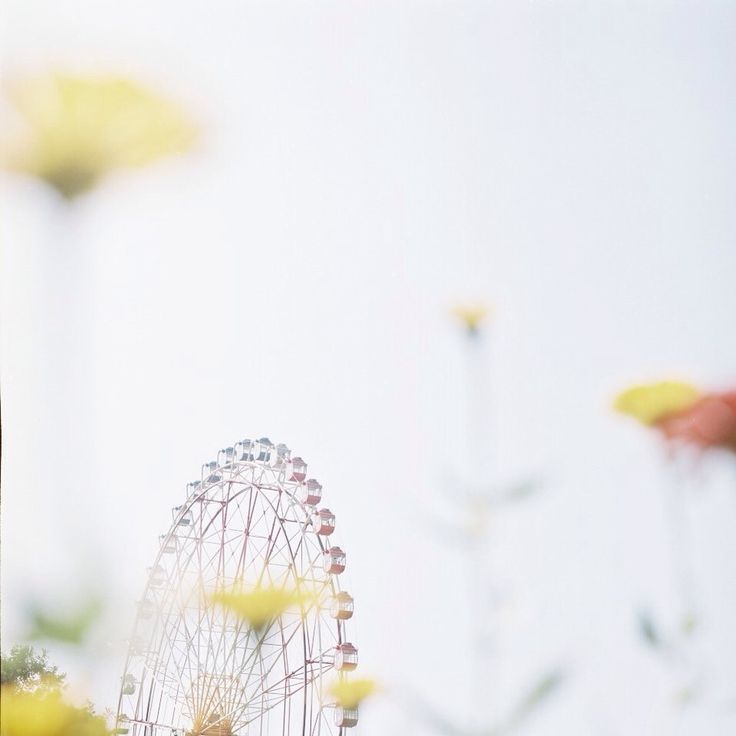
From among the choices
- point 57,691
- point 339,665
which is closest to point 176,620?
point 339,665

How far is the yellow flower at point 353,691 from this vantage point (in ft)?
2.84

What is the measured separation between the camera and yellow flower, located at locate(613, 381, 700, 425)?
2.26 feet

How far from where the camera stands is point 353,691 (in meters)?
0.92

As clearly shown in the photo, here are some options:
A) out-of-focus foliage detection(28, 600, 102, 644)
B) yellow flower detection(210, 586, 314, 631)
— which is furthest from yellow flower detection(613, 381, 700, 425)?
out-of-focus foliage detection(28, 600, 102, 644)

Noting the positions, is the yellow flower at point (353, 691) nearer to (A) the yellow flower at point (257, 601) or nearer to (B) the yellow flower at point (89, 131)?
(A) the yellow flower at point (257, 601)

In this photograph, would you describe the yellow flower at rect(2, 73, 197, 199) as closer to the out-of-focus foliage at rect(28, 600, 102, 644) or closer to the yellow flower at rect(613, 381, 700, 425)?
the out-of-focus foliage at rect(28, 600, 102, 644)

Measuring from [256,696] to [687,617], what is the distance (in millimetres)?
10772

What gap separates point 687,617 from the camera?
695mm

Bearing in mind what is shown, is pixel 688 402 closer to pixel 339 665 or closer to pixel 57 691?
pixel 57 691

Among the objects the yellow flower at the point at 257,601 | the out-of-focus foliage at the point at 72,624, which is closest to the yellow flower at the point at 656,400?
the yellow flower at the point at 257,601

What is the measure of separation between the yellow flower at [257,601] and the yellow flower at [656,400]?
0.87 feet

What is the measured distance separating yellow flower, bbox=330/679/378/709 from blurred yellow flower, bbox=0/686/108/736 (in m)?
0.27

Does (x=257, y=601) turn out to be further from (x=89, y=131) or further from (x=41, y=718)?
(x=89, y=131)

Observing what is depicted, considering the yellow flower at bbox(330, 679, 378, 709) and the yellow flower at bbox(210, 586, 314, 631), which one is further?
the yellow flower at bbox(330, 679, 378, 709)
